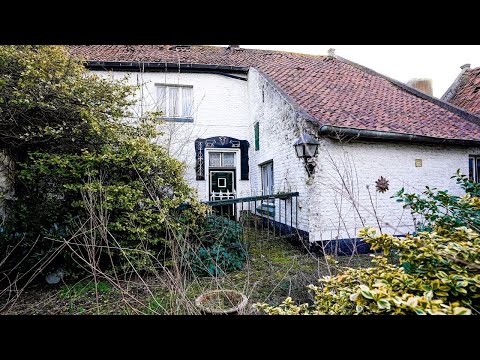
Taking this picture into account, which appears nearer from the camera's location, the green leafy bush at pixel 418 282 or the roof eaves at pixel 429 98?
the green leafy bush at pixel 418 282

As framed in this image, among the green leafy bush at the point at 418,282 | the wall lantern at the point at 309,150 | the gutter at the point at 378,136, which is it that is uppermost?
the gutter at the point at 378,136

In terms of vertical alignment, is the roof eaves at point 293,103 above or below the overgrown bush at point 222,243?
above

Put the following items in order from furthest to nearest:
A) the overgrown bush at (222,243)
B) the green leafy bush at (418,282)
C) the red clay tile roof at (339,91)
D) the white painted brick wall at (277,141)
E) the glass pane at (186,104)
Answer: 1. the glass pane at (186,104)
2. the red clay tile roof at (339,91)
3. the white painted brick wall at (277,141)
4. the overgrown bush at (222,243)
5. the green leafy bush at (418,282)

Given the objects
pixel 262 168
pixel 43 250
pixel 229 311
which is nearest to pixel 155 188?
pixel 43 250

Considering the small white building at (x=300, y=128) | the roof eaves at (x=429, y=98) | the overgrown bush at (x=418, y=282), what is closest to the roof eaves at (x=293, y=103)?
→ the small white building at (x=300, y=128)

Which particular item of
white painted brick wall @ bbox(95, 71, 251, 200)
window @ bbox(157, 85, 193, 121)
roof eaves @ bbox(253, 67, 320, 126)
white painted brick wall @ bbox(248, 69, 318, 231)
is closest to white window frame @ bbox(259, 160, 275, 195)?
white painted brick wall @ bbox(248, 69, 318, 231)

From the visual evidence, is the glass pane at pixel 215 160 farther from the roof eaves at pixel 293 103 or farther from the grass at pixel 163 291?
the grass at pixel 163 291

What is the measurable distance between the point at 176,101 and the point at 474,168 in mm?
9601

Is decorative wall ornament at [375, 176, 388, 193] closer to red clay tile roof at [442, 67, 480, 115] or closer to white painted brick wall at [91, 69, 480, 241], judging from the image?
white painted brick wall at [91, 69, 480, 241]

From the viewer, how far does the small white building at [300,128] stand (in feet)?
19.4

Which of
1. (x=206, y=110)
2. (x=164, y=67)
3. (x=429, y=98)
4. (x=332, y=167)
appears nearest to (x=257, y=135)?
(x=206, y=110)

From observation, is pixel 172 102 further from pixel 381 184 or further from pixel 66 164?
pixel 381 184

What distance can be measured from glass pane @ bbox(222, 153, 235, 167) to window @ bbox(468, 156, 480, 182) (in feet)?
23.6

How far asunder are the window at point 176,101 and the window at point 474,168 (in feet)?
28.6
